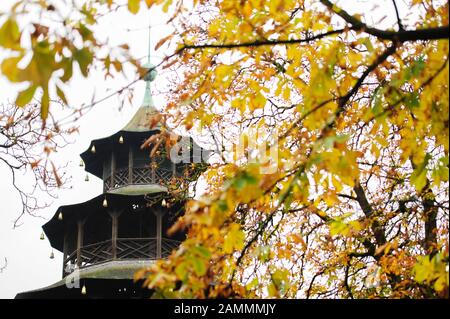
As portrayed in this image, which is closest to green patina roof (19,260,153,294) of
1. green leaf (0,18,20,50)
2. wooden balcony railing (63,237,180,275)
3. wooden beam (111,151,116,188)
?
wooden balcony railing (63,237,180,275)

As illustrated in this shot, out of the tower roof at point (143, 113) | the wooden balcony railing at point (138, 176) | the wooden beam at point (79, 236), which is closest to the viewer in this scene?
the wooden beam at point (79, 236)

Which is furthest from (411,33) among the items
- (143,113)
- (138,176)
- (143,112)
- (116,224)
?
(143,112)

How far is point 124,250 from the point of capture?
67.2 feet

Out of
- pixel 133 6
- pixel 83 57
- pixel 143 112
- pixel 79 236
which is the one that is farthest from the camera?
pixel 143 112

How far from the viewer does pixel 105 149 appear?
2255 centimetres

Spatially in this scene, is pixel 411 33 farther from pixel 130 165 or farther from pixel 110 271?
pixel 130 165

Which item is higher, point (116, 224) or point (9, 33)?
point (116, 224)

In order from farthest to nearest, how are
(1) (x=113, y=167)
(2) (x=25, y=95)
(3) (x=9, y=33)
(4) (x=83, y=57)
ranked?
(1) (x=113, y=167)
(4) (x=83, y=57)
(2) (x=25, y=95)
(3) (x=9, y=33)

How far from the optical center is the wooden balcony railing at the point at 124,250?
2045 cm

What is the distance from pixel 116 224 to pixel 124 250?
2.82 ft

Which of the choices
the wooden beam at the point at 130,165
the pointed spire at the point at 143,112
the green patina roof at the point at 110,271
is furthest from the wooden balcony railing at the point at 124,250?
the pointed spire at the point at 143,112

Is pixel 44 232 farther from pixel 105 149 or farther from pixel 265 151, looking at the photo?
pixel 265 151

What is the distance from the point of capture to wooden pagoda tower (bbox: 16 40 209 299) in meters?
19.8

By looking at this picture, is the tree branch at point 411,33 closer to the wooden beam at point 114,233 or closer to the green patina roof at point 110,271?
the green patina roof at point 110,271
